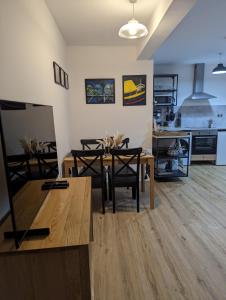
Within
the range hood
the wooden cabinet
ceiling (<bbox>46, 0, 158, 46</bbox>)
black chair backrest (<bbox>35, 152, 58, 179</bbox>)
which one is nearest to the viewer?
the wooden cabinet

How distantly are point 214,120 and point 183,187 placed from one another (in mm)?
2948

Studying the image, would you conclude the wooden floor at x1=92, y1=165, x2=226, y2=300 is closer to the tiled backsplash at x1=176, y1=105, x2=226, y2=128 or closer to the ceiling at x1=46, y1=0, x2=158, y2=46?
the ceiling at x1=46, y1=0, x2=158, y2=46

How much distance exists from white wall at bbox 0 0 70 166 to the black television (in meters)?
0.20

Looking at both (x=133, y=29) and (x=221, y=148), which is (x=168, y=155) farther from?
(x=133, y=29)

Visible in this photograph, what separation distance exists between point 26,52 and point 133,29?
1.10m

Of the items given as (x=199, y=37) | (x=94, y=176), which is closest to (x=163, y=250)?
(x=94, y=176)

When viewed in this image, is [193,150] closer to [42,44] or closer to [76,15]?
[76,15]

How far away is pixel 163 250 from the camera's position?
6.88 ft

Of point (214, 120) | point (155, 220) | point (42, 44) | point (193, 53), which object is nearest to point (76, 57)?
point (42, 44)

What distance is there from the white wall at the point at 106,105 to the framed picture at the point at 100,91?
0.07 metres

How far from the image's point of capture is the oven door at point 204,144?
17.2 feet

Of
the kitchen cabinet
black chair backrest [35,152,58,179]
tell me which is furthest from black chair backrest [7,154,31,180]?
the kitchen cabinet

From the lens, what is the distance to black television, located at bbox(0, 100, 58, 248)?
849 mm

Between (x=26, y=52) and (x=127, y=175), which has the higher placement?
(x=26, y=52)
